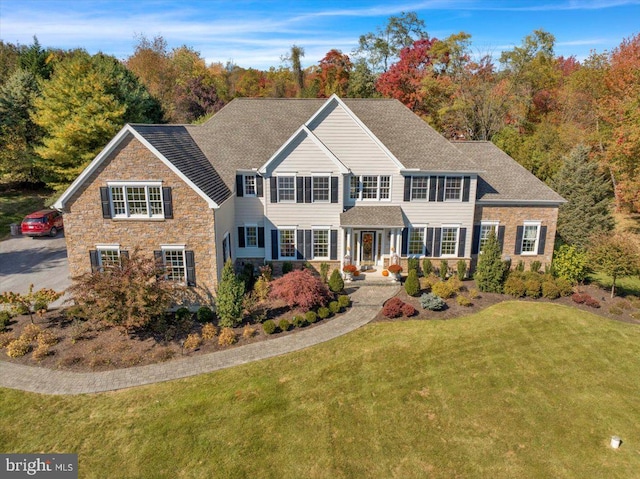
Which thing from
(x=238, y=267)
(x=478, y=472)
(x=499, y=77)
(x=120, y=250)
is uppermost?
(x=499, y=77)

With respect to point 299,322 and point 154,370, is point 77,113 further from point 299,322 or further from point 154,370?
point 299,322

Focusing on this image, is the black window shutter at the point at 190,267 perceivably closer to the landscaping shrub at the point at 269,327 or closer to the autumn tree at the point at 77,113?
the landscaping shrub at the point at 269,327

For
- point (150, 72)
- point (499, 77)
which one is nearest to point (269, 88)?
point (150, 72)

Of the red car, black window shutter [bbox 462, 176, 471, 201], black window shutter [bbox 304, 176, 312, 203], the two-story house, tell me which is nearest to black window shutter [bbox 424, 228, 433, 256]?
the two-story house

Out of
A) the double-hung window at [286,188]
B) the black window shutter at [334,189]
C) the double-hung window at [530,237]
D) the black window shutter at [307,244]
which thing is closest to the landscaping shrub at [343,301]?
the black window shutter at [307,244]

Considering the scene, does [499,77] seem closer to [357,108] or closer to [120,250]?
[357,108]


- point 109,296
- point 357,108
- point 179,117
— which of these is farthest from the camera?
point 179,117

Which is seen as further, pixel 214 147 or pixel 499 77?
pixel 499 77
